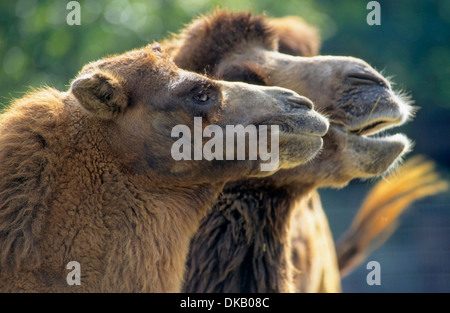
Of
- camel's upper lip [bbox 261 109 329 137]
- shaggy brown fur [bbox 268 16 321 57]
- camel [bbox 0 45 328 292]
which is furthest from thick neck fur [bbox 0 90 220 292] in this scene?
shaggy brown fur [bbox 268 16 321 57]

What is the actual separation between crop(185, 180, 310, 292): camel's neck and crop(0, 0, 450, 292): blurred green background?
349 centimetres

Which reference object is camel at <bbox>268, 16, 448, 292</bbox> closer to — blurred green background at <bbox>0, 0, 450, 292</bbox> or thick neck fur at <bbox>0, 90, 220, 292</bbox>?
thick neck fur at <bbox>0, 90, 220, 292</bbox>

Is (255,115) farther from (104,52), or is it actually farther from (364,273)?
(364,273)

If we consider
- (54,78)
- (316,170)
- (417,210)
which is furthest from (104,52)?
(417,210)

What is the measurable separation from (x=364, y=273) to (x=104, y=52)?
19.6ft

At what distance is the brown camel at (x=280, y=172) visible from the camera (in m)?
3.83

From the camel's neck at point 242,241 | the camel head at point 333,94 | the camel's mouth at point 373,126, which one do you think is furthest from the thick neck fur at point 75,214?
the camel's mouth at point 373,126

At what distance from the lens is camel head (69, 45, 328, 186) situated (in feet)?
10.1

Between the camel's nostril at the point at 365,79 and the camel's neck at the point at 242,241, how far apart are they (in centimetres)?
74

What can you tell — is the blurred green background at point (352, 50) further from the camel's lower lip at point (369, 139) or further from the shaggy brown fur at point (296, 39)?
the camel's lower lip at point (369, 139)

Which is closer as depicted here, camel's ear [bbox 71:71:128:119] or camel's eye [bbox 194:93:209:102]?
camel's ear [bbox 71:71:128:119]

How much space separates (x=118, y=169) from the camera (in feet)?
10.0

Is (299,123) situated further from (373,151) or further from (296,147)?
(373,151)

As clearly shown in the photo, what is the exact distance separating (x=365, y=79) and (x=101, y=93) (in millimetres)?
1566
